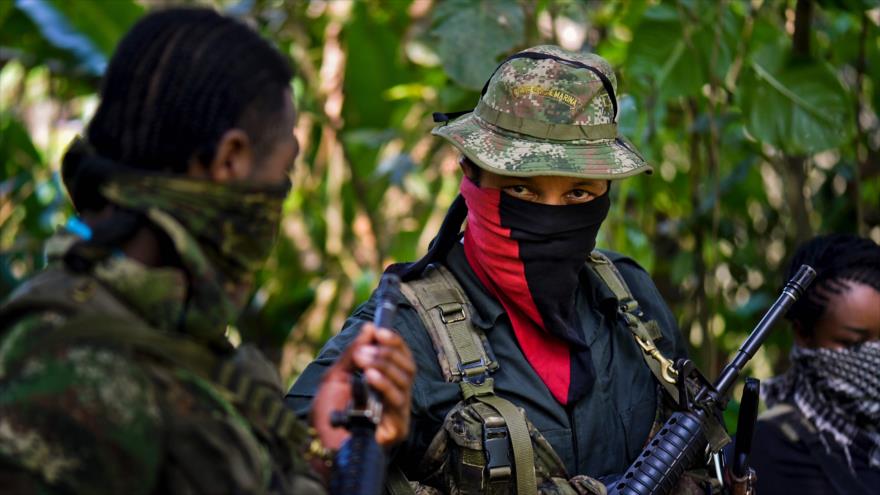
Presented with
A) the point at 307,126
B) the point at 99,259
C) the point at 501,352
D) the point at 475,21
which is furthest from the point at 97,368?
the point at 307,126

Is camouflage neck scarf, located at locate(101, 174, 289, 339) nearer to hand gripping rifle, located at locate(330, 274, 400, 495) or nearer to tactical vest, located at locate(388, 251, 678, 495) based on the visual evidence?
hand gripping rifle, located at locate(330, 274, 400, 495)

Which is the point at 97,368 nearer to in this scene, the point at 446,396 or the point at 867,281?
the point at 446,396

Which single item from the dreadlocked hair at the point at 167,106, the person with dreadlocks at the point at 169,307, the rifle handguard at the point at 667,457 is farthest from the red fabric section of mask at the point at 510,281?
the dreadlocked hair at the point at 167,106

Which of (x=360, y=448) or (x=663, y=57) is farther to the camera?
(x=663, y=57)

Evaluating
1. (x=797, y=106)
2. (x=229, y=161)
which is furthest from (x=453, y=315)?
(x=797, y=106)

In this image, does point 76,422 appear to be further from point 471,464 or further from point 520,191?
point 520,191

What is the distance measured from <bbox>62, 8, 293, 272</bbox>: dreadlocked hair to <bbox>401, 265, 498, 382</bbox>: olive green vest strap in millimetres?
805

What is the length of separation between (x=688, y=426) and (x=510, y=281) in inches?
19.4

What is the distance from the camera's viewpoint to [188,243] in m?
1.48

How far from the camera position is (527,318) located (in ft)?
8.04

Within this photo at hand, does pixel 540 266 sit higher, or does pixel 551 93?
pixel 551 93

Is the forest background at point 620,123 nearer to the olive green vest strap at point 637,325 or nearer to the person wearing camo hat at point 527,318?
the olive green vest strap at point 637,325

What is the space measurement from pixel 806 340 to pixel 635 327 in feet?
2.42

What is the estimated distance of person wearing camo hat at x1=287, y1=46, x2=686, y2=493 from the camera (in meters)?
2.23
